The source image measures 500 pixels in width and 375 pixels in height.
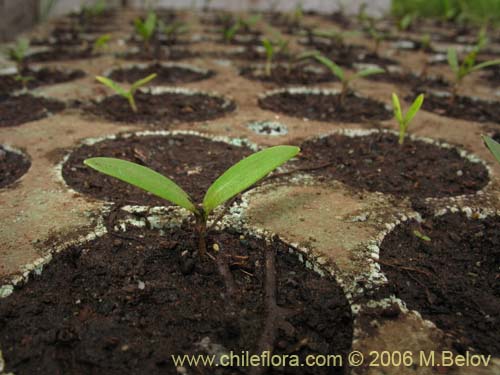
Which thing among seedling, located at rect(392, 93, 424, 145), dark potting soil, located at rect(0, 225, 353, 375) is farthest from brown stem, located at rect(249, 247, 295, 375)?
seedling, located at rect(392, 93, 424, 145)

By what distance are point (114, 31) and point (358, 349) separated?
11.8ft

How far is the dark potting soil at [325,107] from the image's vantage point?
1806 millimetres

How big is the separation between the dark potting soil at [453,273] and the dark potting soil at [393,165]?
0.18 m

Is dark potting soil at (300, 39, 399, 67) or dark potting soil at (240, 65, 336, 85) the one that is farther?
dark potting soil at (300, 39, 399, 67)

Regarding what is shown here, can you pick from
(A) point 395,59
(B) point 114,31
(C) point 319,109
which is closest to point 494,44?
(A) point 395,59

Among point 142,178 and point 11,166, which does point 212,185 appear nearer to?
point 142,178

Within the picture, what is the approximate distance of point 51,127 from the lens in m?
1.56

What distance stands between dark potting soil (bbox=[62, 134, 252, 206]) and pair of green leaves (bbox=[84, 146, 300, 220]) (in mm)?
320

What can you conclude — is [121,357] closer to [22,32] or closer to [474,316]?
[474,316]

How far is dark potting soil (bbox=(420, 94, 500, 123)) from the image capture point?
1861 mm

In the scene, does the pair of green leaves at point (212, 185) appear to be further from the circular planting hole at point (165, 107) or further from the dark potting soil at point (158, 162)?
the circular planting hole at point (165, 107)

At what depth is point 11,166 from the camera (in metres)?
1.31

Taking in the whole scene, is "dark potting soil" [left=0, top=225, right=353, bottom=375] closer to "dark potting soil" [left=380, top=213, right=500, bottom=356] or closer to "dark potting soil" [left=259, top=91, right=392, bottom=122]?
"dark potting soil" [left=380, top=213, right=500, bottom=356]

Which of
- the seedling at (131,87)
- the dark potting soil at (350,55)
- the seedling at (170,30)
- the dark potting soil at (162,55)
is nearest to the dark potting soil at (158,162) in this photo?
the seedling at (131,87)
